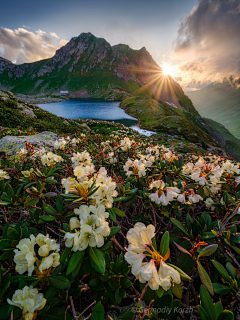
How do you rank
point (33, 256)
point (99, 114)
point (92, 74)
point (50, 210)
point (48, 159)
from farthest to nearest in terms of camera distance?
point (92, 74)
point (99, 114)
point (48, 159)
point (50, 210)
point (33, 256)

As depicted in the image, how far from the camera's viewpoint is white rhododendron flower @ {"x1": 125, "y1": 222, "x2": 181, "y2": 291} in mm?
696

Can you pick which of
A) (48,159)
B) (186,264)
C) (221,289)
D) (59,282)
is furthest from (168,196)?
(48,159)

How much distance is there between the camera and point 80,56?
334 ft

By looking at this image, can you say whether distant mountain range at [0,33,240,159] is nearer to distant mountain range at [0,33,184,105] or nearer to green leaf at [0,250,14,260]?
distant mountain range at [0,33,184,105]

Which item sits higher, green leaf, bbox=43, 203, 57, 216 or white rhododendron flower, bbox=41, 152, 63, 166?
white rhododendron flower, bbox=41, 152, 63, 166

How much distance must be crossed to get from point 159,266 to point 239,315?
53cm

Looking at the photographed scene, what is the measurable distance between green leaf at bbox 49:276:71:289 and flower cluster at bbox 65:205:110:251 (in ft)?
0.65

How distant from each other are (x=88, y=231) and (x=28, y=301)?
0.44 m

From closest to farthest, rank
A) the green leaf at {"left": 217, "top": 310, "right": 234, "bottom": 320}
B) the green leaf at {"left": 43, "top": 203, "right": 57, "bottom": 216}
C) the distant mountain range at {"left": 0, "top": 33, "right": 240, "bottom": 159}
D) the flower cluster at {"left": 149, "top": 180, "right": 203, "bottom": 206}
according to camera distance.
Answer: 1. the green leaf at {"left": 217, "top": 310, "right": 234, "bottom": 320}
2. the green leaf at {"left": 43, "top": 203, "right": 57, "bottom": 216}
3. the flower cluster at {"left": 149, "top": 180, "right": 203, "bottom": 206}
4. the distant mountain range at {"left": 0, "top": 33, "right": 240, "bottom": 159}

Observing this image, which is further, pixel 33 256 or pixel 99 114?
pixel 99 114

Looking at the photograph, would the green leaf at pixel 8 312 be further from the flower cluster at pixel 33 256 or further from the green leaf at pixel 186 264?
the green leaf at pixel 186 264

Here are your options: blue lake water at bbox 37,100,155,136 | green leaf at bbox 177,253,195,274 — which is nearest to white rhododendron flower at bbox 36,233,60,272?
green leaf at bbox 177,253,195,274

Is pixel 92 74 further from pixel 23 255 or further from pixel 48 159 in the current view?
pixel 23 255

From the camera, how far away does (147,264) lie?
0.74m
